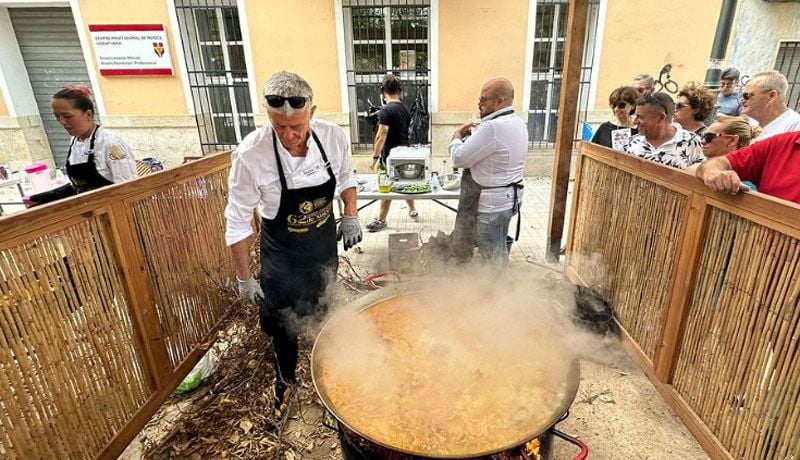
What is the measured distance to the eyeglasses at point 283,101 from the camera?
6.81 ft

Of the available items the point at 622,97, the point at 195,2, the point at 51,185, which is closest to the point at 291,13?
the point at 195,2

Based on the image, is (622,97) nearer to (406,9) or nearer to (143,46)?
(406,9)

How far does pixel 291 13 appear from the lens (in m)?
8.01

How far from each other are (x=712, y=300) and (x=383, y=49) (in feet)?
26.4

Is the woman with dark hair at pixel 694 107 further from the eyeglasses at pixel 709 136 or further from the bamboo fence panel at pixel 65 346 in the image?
the bamboo fence panel at pixel 65 346

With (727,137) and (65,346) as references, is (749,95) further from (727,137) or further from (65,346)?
(65,346)

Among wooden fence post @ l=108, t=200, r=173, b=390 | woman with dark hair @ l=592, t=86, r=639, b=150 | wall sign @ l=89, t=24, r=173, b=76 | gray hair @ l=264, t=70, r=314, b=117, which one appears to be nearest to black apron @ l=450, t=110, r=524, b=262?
woman with dark hair @ l=592, t=86, r=639, b=150

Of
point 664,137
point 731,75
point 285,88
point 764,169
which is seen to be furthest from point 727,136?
point 731,75

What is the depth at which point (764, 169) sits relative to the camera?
2.16m

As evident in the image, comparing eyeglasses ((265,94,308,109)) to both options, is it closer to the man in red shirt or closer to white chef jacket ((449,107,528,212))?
white chef jacket ((449,107,528,212))

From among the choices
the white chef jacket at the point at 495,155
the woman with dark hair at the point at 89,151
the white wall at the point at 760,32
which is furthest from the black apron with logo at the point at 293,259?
the white wall at the point at 760,32

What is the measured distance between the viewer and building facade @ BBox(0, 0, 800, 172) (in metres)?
7.98

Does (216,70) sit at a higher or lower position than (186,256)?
higher

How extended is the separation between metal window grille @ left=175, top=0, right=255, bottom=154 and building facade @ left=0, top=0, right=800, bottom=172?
0.9 inches
